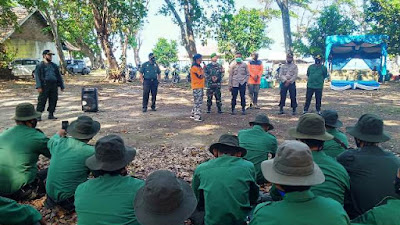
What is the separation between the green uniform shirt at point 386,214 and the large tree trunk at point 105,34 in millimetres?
20048

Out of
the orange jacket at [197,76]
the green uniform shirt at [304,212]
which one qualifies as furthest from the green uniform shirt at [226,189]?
the orange jacket at [197,76]

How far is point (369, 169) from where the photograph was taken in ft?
9.43

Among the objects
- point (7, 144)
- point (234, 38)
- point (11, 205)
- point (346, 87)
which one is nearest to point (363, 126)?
point (11, 205)

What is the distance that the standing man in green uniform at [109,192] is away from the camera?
252 cm

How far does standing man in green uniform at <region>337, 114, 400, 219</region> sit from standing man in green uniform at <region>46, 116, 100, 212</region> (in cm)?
257

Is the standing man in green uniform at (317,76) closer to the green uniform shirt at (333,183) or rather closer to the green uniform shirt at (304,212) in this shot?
the green uniform shirt at (333,183)

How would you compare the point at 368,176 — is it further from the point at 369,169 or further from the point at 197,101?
the point at 197,101

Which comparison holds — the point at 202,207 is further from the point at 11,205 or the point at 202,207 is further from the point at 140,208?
the point at 11,205

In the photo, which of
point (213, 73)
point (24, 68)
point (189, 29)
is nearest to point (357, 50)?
point (189, 29)

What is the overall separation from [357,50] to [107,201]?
69.7ft

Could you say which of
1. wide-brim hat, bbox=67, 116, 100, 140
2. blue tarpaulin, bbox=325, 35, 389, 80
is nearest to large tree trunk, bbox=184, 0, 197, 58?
blue tarpaulin, bbox=325, 35, 389, 80

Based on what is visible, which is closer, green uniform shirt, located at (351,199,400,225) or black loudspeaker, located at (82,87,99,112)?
green uniform shirt, located at (351,199,400,225)

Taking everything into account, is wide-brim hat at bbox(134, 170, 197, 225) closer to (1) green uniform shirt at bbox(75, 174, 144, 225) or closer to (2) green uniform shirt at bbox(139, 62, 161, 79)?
(1) green uniform shirt at bbox(75, 174, 144, 225)

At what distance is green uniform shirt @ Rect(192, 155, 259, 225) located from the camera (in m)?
2.90
